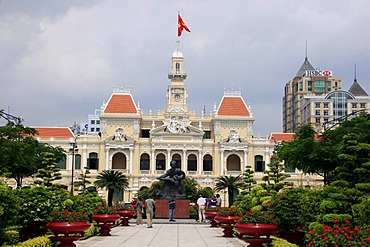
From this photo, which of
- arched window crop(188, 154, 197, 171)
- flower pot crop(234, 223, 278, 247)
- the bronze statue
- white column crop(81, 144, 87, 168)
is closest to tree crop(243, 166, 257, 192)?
the bronze statue

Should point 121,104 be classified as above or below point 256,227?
above

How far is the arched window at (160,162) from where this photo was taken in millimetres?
73000

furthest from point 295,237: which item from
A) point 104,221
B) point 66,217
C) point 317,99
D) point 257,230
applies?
point 317,99

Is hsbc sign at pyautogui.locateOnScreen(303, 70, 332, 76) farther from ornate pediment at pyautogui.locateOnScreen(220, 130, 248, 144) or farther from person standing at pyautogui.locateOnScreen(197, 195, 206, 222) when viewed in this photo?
person standing at pyautogui.locateOnScreen(197, 195, 206, 222)

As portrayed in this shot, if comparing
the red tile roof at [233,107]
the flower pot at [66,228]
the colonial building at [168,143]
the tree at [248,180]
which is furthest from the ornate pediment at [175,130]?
the flower pot at [66,228]

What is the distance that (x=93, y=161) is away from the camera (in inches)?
2835

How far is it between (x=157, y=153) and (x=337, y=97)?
46.1 m

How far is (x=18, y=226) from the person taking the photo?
15992 millimetres

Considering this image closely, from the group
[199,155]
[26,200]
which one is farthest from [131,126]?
[26,200]

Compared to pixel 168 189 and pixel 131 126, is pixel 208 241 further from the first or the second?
pixel 131 126

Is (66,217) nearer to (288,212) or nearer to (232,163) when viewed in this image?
(288,212)

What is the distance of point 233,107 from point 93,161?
63.5 feet

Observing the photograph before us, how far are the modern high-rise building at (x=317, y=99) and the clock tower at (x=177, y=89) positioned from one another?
24489mm

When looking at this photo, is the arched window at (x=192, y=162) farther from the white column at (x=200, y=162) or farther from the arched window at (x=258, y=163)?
the arched window at (x=258, y=163)
